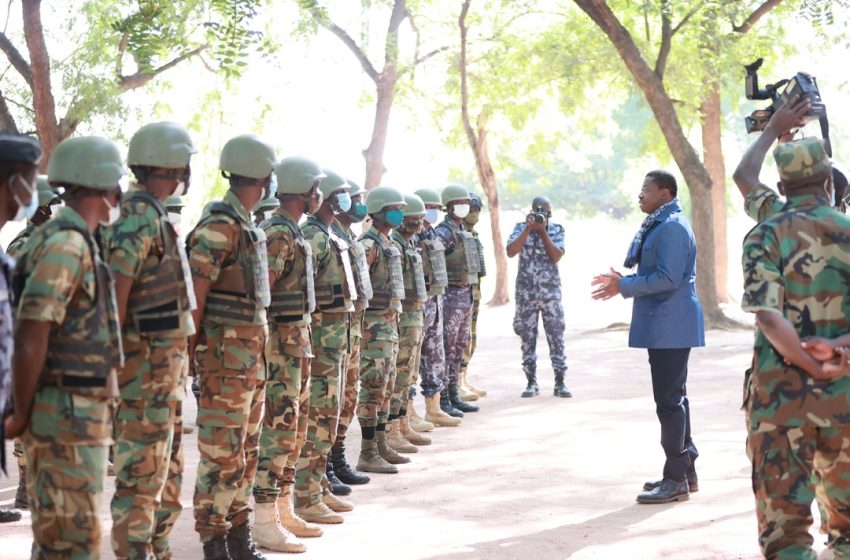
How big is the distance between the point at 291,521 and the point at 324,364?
104 centimetres

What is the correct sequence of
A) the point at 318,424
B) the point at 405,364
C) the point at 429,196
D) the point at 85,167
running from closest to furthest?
the point at 85,167 → the point at 318,424 → the point at 405,364 → the point at 429,196

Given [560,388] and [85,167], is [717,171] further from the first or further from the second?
[85,167]

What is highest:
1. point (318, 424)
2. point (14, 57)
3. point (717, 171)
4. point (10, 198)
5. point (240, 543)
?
point (14, 57)

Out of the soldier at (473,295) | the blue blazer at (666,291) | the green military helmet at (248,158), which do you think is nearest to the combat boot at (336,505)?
the blue blazer at (666,291)

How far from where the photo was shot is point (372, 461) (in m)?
9.34

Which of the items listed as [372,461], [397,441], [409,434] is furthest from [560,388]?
[372,461]

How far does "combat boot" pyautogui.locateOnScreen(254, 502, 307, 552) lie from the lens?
666 centimetres

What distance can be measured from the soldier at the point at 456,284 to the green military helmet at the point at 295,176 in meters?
5.52

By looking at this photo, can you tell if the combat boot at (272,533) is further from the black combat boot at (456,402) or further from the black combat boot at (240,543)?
the black combat boot at (456,402)

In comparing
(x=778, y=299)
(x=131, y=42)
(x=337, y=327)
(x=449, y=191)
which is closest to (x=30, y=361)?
(x=778, y=299)

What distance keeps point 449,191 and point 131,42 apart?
445cm

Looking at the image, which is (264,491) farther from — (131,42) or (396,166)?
(396,166)

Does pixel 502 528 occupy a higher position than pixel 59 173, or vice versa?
pixel 59 173

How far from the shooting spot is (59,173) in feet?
14.6
